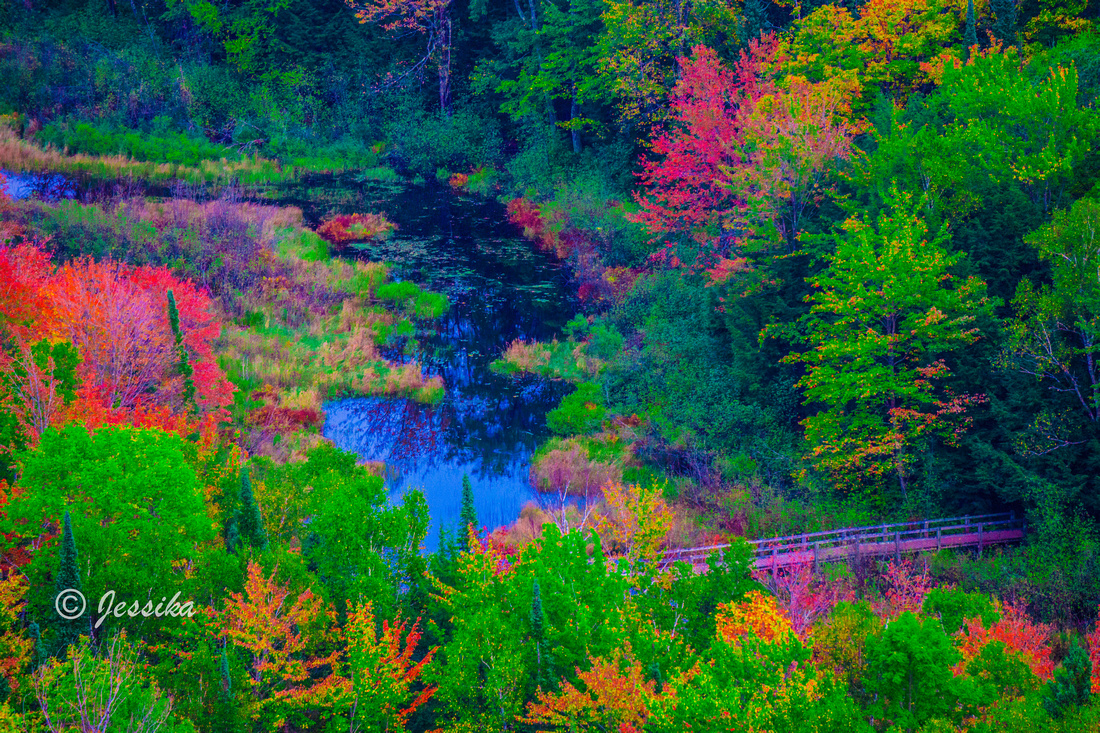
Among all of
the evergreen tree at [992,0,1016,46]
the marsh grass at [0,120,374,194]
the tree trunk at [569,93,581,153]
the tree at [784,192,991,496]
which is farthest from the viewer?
the tree trunk at [569,93,581,153]

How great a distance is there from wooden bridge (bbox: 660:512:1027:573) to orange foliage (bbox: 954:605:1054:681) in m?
3.79

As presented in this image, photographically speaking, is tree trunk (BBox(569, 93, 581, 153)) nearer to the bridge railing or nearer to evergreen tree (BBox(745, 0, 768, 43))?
evergreen tree (BBox(745, 0, 768, 43))

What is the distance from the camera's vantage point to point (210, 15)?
7362cm

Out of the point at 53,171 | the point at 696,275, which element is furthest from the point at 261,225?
the point at 696,275

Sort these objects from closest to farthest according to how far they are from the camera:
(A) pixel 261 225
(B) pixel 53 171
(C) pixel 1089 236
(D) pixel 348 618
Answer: (D) pixel 348 618 → (C) pixel 1089 236 → (A) pixel 261 225 → (B) pixel 53 171

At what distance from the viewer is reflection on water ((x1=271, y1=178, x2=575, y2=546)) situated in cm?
3059

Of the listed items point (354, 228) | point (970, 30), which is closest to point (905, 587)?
point (970, 30)

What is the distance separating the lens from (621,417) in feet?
112

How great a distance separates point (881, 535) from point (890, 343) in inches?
240

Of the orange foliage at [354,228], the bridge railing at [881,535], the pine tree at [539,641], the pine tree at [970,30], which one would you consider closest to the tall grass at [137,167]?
the orange foliage at [354,228]

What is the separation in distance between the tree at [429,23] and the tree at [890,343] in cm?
5141

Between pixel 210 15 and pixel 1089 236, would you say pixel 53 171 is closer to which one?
pixel 210 15

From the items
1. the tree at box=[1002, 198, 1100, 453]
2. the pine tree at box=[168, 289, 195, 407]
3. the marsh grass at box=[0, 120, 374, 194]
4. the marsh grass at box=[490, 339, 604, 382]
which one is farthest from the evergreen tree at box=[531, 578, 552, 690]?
the marsh grass at box=[0, 120, 374, 194]

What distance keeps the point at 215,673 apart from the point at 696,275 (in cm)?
3069
